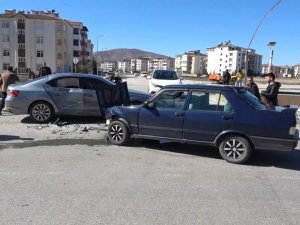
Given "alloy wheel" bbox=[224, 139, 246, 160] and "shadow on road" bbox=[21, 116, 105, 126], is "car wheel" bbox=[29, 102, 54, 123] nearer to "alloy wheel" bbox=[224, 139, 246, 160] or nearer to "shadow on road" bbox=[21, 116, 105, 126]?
"shadow on road" bbox=[21, 116, 105, 126]

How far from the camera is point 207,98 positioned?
7.65 meters

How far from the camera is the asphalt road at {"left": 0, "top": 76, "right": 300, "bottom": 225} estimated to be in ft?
15.0

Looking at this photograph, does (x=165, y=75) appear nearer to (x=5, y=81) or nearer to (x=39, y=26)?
(x=5, y=81)

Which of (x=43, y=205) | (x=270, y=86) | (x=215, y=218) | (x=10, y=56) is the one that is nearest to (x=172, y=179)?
(x=215, y=218)

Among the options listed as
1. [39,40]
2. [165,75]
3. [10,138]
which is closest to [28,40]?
[39,40]

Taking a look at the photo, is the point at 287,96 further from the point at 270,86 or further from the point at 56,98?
the point at 56,98

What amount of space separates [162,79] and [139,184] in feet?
49.8

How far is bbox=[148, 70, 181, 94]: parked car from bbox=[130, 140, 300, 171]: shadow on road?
11.1 meters

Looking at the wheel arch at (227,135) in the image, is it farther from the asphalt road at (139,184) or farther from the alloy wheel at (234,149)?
the asphalt road at (139,184)

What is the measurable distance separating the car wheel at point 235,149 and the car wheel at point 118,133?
84.9 inches

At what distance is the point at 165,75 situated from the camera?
21.2 m

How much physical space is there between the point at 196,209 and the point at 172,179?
134cm

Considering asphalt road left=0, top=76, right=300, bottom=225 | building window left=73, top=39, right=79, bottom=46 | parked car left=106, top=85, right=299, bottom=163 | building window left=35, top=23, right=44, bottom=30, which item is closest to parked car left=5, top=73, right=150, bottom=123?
asphalt road left=0, top=76, right=300, bottom=225

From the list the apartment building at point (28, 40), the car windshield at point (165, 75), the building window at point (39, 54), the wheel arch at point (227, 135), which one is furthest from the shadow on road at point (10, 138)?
the building window at point (39, 54)
